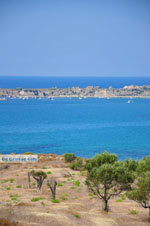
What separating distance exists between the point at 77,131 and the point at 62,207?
247ft

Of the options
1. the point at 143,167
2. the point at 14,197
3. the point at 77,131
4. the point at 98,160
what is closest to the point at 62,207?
the point at 14,197

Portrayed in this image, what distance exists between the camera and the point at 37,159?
4862 cm

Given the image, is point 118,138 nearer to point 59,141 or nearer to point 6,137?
point 59,141

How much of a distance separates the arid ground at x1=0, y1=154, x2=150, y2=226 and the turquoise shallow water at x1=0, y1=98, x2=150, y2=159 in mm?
31239

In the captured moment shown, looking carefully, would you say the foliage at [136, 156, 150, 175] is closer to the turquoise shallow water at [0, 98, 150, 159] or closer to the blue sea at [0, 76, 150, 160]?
the blue sea at [0, 76, 150, 160]

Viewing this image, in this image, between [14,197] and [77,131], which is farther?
[77,131]

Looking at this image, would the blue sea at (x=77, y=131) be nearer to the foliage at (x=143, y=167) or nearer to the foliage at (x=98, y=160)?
the foliage at (x=143, y=167)

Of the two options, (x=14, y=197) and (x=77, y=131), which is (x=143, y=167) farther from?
(x=77, y=131)

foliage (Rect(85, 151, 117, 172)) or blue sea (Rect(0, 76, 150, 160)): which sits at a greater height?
blue sea (Rect(0, 76, 150, 160))

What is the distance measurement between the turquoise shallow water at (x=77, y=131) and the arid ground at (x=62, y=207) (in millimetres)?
31239

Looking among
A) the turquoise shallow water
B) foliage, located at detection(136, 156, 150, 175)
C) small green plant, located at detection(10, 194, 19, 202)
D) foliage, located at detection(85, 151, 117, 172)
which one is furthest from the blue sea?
small green plant, located at detection(10, 194, 19, 202)

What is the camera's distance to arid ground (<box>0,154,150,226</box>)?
62.3 ft

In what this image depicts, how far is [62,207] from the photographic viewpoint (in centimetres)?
2273

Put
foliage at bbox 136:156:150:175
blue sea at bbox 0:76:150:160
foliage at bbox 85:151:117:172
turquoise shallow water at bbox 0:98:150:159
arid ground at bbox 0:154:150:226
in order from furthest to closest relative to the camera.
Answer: turquoise shallow water at bbox 0:98:150:159 → blue sea at bbox 0:76:150:160 → foliage at bbox 136:156:150:175 → foliage at bbox 85:151:117:172 → arid ground at bbox 0:154:150:226
